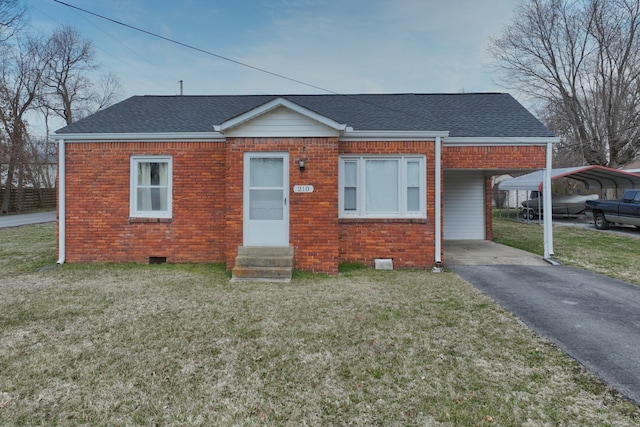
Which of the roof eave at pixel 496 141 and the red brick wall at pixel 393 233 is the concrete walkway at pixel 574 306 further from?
the roof eave at pixel 496 141

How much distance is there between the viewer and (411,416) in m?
2.74

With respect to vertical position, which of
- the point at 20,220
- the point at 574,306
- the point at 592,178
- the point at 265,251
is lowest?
the point at 574,306

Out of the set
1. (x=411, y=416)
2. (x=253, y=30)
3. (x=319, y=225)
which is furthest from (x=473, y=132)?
(x=253, y=30)

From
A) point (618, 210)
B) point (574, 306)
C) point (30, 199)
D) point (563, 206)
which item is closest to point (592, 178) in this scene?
point (563, 206)

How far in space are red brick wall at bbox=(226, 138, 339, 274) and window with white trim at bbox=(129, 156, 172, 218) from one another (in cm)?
198

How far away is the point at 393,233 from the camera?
26.0 ft

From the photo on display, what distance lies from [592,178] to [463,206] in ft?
46.2

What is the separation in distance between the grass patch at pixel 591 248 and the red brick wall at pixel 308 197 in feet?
19.7

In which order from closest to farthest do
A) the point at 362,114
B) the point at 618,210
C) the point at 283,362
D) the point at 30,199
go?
the point at 283,362 → the point at 362,114 → the point at 618,210 → the point at 30,199

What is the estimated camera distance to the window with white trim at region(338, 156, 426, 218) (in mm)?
7949

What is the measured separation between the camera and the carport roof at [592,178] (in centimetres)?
1828

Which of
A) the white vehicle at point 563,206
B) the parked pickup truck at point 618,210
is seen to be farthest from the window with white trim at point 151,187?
the white vehicle at point 563,206

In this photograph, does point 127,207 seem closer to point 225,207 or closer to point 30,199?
point 225,207

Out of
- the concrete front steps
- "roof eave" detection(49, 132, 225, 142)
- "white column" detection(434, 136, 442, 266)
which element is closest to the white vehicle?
"white column" detection(434, 136, 442, 266)
